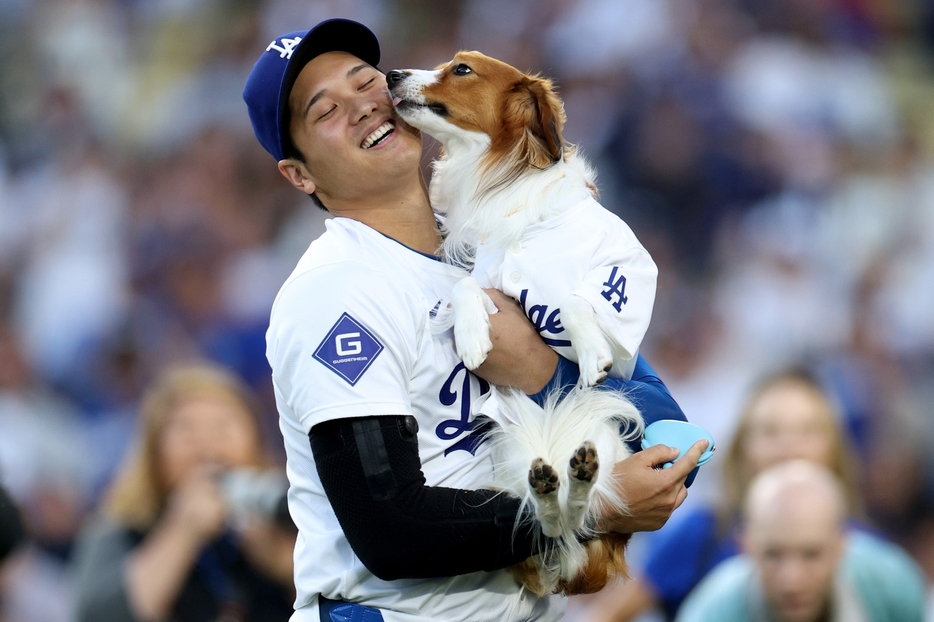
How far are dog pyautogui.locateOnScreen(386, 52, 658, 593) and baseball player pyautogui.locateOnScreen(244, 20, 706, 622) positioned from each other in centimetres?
6

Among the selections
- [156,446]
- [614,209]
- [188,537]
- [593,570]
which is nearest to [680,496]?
[593,570]

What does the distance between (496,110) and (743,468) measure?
5.86 ft

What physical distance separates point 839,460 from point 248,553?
83.5 inches

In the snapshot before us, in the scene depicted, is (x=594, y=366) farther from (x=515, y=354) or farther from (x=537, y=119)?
(x=537, y=119)

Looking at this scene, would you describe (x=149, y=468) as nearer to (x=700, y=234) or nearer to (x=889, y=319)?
(x=700, y=234)

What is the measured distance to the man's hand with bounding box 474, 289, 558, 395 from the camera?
2369 mm

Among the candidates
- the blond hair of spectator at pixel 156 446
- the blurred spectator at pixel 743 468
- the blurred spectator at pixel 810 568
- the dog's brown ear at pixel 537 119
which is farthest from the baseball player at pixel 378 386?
the blond hair of spectator at pixel 156 446

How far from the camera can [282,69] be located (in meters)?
2.46

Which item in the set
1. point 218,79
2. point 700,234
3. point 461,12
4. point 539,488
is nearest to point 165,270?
point 218,79

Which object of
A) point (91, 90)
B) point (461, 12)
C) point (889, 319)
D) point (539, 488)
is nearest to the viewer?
point (539, 488)

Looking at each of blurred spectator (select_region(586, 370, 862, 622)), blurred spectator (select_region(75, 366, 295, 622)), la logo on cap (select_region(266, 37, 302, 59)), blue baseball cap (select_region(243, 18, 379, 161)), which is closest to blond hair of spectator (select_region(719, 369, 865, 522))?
blurred spectator (select_region(586, 370, 862, 622))

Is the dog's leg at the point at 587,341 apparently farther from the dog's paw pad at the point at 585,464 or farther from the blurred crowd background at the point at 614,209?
the blurred crowd background at the point at 614,209

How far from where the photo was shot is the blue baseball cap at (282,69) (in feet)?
8.11

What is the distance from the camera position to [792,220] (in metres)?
6.71
